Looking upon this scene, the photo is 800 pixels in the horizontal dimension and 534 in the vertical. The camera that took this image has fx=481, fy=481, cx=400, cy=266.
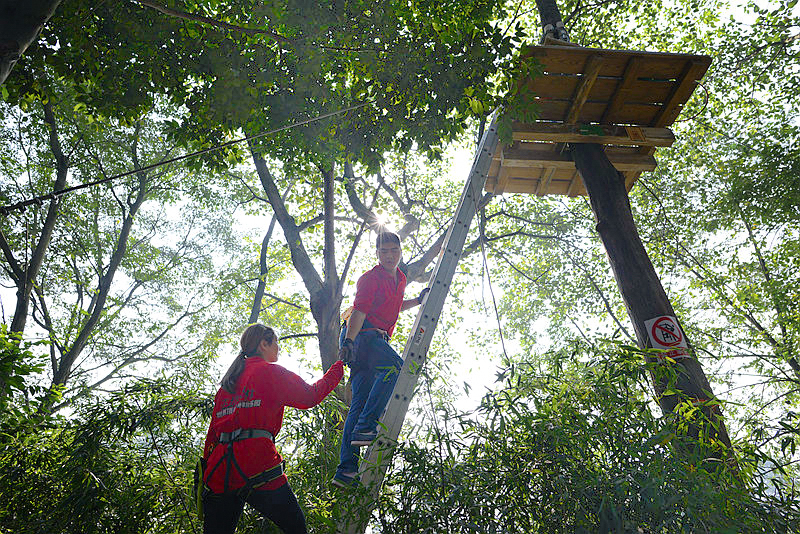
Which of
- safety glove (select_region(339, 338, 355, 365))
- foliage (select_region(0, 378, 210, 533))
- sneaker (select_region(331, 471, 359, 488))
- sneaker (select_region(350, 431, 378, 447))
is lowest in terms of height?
foliage (select_region(0, 378, 210, 533))

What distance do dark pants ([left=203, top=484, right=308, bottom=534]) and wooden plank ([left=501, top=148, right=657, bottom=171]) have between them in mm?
3399

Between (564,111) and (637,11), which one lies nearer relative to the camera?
(564,111)

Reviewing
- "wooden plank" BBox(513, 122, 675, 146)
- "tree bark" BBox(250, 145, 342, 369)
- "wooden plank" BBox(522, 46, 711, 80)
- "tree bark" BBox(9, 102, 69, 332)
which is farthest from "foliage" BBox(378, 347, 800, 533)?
"tree bark" BBox(9, 102, 69, 332)

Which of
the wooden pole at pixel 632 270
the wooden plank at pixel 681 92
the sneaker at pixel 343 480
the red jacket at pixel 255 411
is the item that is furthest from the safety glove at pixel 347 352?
the wooden plank at pixel 681 92

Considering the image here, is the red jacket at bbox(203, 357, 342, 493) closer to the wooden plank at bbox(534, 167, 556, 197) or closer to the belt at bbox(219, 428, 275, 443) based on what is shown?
the belt at bbox(219, 428, 275, 443)

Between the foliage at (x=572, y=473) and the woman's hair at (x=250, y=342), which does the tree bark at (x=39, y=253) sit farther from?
the foliage at (x=572, y=473)

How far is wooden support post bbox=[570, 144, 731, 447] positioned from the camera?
3.29 meters

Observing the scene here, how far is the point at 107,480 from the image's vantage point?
3.09m

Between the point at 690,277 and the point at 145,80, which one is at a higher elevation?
the point at 690,277

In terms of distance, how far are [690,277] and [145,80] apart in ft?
47.4

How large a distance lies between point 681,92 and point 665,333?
2090mm

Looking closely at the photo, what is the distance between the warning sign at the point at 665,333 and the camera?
3.40 metres

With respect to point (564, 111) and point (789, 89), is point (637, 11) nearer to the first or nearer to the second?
point (789, 89)

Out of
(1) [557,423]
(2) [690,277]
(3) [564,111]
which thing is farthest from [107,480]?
(2) [690,277]
